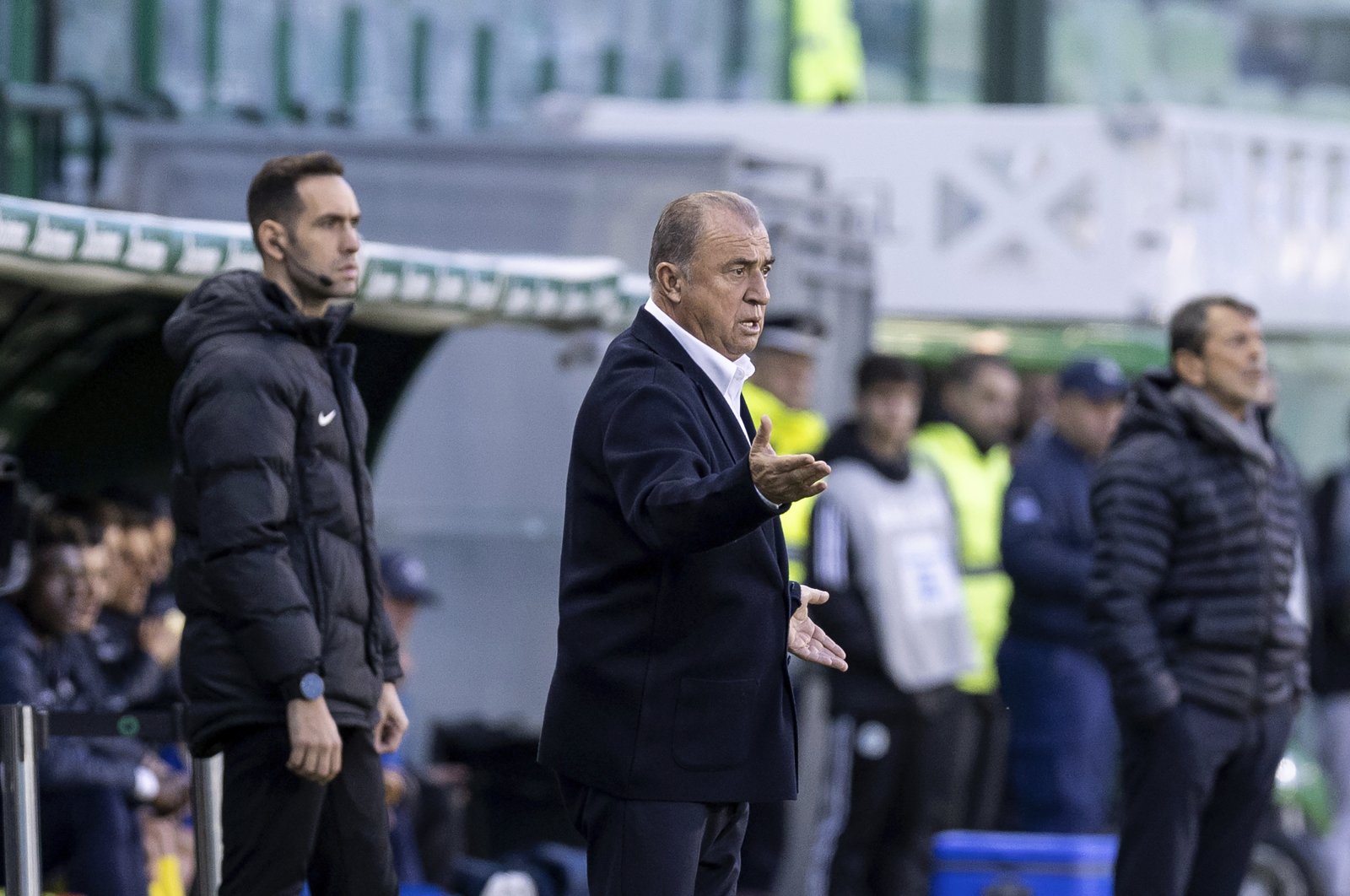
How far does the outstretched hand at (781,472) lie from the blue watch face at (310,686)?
→ 1.33 metres

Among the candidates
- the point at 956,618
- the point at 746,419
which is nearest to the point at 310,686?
the point at 746,419

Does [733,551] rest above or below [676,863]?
above

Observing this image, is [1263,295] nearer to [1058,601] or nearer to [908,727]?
[1058,601]

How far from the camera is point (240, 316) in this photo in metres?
5.75

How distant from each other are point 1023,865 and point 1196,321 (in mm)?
2275

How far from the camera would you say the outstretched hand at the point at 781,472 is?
449 cm

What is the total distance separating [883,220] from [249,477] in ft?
27.2

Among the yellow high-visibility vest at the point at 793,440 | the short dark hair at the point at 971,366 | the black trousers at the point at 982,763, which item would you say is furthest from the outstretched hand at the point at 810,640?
the short dark hair at the point at 971,366

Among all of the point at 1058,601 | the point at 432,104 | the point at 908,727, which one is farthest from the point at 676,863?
the point at 432,104

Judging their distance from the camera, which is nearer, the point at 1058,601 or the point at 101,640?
the point at 101,640

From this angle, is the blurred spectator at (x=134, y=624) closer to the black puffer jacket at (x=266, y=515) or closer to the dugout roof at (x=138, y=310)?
the dugout roof at (x=138, y=310)

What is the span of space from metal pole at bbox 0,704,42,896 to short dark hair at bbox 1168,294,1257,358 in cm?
328

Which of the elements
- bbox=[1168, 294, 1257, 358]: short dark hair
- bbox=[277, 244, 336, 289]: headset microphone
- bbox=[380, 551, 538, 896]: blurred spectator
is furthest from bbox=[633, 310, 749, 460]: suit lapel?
bbox=[380, 551, 538, 896]: blurred spectator

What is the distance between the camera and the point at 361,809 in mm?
5758
